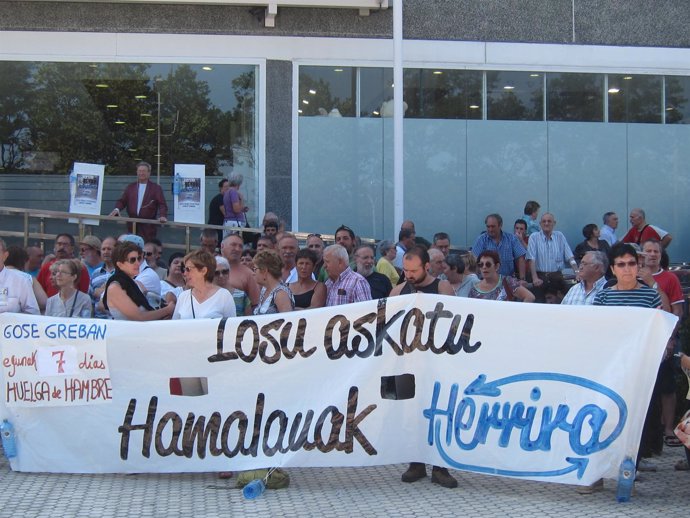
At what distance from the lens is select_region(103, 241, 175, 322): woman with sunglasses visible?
8.38m

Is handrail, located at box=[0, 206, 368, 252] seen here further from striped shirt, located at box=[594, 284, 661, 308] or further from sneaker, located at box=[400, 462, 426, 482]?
striped shirt, located at box=[594, 284, 661, 308]

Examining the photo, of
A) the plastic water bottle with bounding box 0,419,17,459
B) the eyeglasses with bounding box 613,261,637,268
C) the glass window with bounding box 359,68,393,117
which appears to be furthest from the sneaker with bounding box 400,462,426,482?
the glass window with bounding box 359,68,393,117

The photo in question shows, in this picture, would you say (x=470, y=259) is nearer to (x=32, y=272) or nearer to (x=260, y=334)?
(x=260, y=334)

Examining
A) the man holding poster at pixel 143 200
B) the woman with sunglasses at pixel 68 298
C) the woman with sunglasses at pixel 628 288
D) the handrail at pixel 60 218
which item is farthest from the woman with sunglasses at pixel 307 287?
the man holding poster at pixel 143 200

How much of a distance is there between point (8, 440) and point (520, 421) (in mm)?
3912

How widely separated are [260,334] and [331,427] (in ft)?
2.85

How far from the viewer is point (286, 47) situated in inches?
632

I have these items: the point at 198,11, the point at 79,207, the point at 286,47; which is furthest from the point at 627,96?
the point at 79,207

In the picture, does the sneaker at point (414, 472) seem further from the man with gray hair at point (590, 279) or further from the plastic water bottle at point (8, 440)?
the plastic water bottle at point (8, 440)

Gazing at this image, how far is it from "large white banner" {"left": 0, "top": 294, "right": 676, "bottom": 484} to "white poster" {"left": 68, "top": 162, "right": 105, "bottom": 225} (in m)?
7.48

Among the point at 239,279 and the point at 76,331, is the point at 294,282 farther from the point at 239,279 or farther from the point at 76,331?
the point at 76,331

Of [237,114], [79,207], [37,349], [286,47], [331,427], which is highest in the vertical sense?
[286,47]

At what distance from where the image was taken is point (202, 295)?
27.0 feet

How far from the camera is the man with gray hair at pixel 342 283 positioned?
916cm
